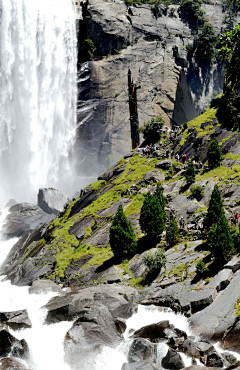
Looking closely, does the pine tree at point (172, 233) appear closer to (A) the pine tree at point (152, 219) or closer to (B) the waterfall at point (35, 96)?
(A) the pine tree at point (152, 219)

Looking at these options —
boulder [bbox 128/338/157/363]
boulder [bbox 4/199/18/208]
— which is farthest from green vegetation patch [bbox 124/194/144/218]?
boulder [bbox 4/199/18/208]

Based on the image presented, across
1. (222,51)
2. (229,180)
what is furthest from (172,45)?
(222,51)

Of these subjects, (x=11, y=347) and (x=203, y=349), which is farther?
(x=11, y=347)

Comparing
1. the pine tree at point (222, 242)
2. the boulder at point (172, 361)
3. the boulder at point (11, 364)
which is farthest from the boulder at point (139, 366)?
the pine tree at point (222, 242)

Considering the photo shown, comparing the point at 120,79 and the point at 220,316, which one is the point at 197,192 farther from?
the point at 120,79

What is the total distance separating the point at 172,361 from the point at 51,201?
4431 centimetres

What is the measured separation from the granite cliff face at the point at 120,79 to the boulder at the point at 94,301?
4986 centimetres

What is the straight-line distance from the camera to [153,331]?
63.0ft

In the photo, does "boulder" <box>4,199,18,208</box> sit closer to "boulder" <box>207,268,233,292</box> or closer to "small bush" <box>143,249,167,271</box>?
"small bush" <box>143,249,167,271</box>

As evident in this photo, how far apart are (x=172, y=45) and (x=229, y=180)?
50.5 m

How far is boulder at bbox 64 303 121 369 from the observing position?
18250 millimetres

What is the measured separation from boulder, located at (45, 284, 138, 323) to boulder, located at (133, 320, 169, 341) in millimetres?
2388

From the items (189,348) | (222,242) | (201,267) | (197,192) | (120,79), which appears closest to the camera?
(189,348)

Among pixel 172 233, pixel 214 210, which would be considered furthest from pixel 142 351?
pixel 214 210
